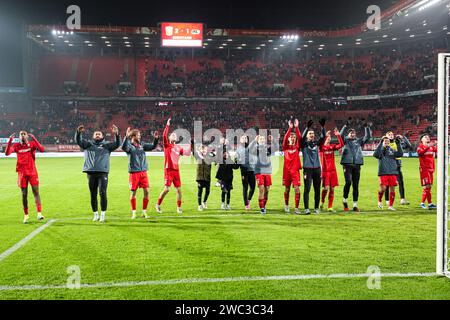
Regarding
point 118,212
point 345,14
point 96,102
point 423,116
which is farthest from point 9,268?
point 345,14

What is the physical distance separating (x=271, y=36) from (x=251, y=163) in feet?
140

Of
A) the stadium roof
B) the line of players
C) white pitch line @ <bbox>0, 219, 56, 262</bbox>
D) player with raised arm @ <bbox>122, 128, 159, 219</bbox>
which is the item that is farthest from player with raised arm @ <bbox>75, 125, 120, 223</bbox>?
the stadium roof

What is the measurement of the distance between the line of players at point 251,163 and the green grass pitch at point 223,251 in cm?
63

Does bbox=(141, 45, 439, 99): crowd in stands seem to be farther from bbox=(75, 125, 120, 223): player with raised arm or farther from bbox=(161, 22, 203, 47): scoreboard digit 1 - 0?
bbox=(75, 125, 120, 223): player with raised arm

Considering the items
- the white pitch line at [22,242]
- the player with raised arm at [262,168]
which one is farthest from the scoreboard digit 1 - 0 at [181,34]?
the white pitch line at [22,242]

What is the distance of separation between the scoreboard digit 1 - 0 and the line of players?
1567 inches

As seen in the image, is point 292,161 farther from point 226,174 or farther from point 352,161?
point 226,174

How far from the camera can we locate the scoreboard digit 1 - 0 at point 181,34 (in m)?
49.1

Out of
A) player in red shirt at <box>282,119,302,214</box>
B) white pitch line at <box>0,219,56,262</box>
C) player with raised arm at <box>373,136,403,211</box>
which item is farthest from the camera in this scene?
player with raised arm at <box>373,136,403,211</box>

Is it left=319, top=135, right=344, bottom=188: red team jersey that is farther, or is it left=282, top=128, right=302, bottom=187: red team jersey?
left=319, top=135, right=344, bottom=188: red team jersey

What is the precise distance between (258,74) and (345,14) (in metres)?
13.9

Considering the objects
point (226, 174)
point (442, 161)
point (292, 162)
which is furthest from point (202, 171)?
point (442, 161)

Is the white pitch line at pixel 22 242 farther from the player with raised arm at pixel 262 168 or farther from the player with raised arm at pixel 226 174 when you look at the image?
the player with raised arm at pixel 262 168

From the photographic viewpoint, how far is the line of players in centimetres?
971
